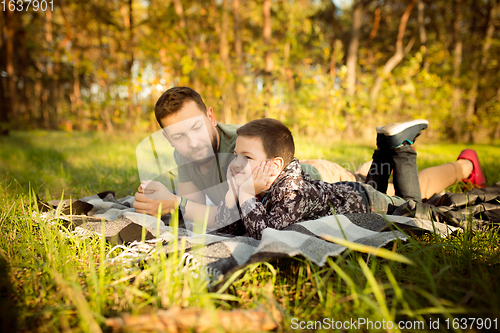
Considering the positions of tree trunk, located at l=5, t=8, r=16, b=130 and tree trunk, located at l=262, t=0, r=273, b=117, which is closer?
tree trunk, located at l=262, t=0, r=273, b=117

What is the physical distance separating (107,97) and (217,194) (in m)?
6.13

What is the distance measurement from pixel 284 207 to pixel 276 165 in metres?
0.29

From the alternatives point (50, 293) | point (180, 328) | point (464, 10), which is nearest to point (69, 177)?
point (50, 293)

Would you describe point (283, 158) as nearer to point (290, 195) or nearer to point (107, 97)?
point (290, 195)

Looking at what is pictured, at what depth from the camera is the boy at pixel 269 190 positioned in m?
1.53

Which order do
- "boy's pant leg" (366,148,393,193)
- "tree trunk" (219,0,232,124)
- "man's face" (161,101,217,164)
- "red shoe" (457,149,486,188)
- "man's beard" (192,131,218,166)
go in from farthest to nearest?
"tree trunk" (219,0,232,124), "red shoe" (457,149,486,188), "boy's pant leg" (366,148,393,193), "man's beard" (192,131,218,166), "man's face" (161,101,217,164)

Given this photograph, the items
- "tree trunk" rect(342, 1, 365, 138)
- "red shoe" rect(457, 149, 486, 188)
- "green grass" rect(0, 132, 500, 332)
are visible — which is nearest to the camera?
"green grass" rect(0, 132, 500, 332)

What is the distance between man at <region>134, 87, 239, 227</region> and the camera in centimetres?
173

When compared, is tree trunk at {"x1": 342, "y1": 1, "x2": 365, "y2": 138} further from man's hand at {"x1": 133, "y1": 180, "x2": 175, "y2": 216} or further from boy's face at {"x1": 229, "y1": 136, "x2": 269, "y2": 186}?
man's hand at {"x1": 133, "y1": 180, "x2": 175, "y2": 216}

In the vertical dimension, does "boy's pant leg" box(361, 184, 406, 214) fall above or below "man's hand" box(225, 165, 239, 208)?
below

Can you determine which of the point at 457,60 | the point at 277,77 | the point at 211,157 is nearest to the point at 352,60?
the point at 277,77

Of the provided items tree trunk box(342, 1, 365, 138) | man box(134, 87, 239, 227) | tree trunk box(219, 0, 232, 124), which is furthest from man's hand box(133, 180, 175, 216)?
tree trunk box(342, 1, 365, 138)

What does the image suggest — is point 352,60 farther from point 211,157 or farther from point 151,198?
point 151,198

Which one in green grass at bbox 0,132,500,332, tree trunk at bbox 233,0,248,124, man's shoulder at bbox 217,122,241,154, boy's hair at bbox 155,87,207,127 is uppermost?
tree trunk at bbox 233,0,248,124
